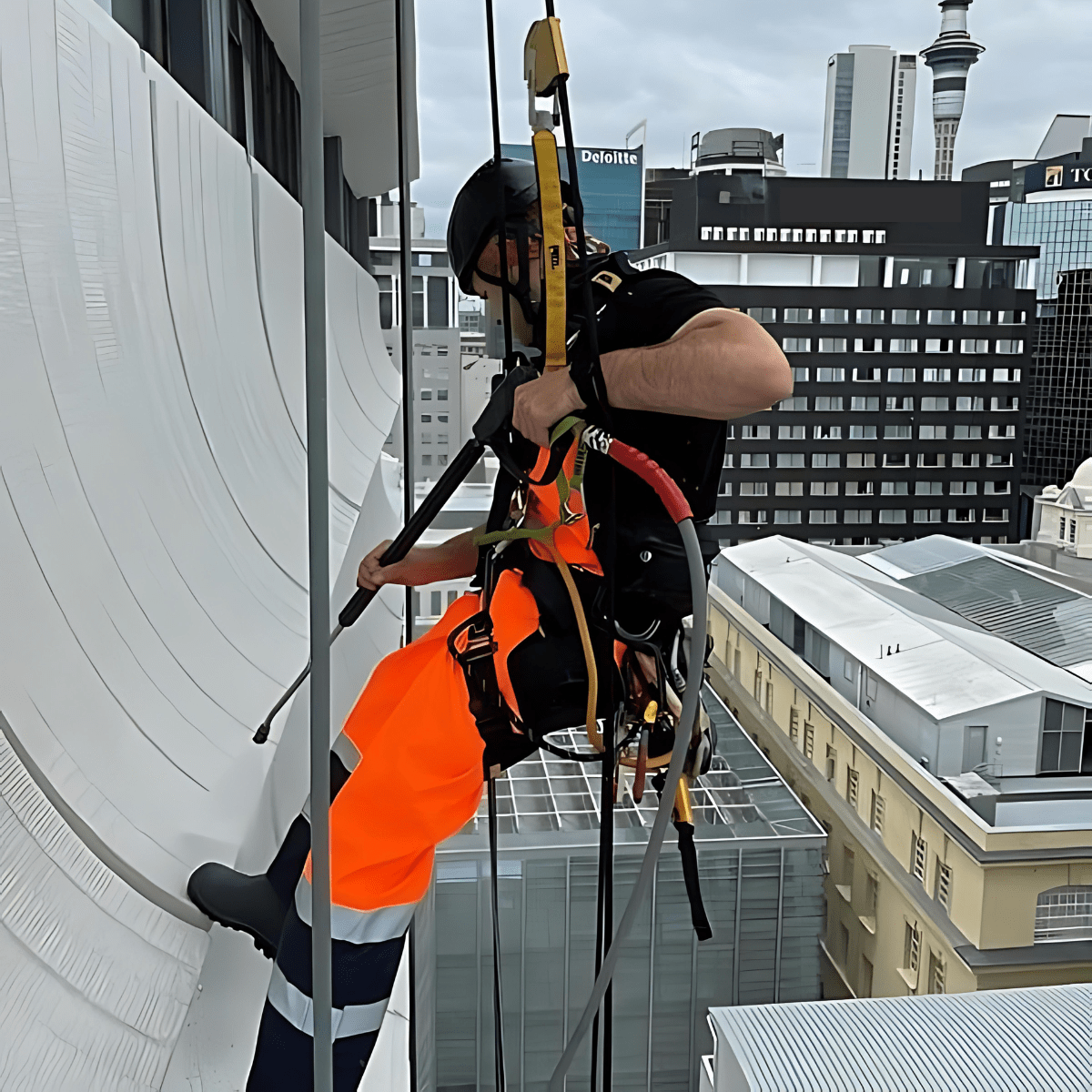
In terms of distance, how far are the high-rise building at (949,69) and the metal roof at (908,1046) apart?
6495mm

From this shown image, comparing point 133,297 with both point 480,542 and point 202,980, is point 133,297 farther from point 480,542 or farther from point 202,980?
point 202,980

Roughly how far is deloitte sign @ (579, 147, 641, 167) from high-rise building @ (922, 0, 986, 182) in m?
4.31

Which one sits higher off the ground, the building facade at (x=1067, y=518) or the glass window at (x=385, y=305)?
the glass window at (x=385, y=305)

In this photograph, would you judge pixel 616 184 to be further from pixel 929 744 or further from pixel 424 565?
pixel 424 565

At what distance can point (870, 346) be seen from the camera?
7.48m

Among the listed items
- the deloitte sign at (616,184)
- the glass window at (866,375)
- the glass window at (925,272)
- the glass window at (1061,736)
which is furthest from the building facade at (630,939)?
the glass window at (925,272)

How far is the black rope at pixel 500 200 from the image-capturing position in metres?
0.69

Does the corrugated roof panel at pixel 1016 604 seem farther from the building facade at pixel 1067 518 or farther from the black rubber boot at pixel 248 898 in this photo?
the black rubber boot at pixel 248 898

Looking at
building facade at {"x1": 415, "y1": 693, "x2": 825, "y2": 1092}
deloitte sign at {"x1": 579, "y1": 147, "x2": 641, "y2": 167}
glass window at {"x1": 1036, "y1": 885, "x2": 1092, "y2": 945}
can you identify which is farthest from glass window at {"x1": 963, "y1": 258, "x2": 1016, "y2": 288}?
building facade at {"x1": 415, "y1": 693, "x2": 825, "y2": 1092}

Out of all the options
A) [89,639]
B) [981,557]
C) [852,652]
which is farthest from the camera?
[981,557]

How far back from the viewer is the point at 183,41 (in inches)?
45.7

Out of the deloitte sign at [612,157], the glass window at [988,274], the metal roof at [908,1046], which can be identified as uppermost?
the deloitte sign at [612,157]

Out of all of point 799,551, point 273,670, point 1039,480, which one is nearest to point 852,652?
point 799,551

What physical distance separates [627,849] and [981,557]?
449 cm
